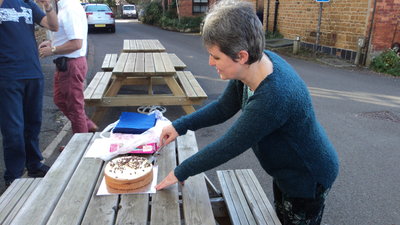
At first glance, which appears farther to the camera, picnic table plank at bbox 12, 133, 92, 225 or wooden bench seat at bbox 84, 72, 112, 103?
wooden bench seat at bbox 84, 72, 112, 103

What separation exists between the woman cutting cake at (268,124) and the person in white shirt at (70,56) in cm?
237

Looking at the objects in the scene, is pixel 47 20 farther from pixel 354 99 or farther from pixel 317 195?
pixel 354 99

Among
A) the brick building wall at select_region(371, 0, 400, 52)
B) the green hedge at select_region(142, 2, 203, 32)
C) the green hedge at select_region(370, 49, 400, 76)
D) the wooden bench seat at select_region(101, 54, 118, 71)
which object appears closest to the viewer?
the wooden bench seat at select_region(101, 54, 118, 71)

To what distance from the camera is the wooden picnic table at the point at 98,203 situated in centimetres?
148

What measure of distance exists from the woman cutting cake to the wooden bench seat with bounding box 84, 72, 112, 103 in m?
2.86

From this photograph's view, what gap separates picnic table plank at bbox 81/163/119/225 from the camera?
4.80 ft

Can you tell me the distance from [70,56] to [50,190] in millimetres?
2160

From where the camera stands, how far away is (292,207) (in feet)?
5.59

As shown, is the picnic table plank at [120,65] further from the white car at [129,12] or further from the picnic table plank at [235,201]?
the white car at [129,12]

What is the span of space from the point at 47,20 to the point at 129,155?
192 cm

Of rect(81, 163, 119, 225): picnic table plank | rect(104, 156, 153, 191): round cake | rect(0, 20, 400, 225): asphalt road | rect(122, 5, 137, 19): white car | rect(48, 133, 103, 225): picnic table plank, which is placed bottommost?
rect(0, 20, 400, 225): asphalt road

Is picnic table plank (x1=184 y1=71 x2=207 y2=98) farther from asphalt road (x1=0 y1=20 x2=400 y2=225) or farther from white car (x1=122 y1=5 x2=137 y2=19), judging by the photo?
white car (x1=122 y1=5 x2=137 y2=19)

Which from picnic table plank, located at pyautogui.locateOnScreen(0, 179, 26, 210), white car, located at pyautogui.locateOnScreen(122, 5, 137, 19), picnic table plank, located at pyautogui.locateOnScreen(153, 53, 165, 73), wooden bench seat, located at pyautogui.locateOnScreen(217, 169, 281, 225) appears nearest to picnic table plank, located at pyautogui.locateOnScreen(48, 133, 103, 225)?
picnic table plank, located at pyautogui.locateOnScreen(0, 179, 26, 210)

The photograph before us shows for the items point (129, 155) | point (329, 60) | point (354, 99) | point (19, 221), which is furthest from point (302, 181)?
point (329, 60)
